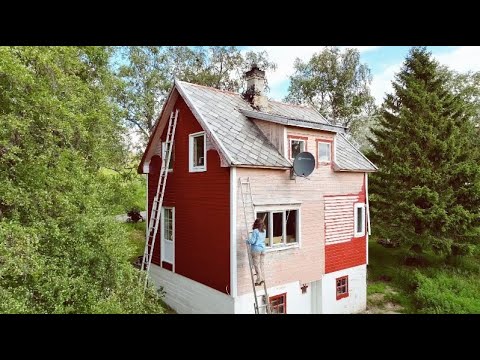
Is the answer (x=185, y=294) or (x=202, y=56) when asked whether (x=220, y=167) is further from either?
(x=202, y=56)

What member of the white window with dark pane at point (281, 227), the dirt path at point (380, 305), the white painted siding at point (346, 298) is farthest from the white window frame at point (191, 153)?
the dirt path at point (380, 305)

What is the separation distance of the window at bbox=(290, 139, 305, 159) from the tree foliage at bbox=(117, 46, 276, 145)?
9.03 m

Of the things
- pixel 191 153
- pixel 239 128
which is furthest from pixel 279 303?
pixel 239 128

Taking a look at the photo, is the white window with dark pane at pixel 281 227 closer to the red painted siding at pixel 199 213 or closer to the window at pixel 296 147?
the red painted siding at pixel 199 213

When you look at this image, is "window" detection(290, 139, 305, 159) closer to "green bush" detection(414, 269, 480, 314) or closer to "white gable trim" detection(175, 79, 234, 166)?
"white gable trim" detection(175, 79, 234, 166)

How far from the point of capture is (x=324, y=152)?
10891 millimetres

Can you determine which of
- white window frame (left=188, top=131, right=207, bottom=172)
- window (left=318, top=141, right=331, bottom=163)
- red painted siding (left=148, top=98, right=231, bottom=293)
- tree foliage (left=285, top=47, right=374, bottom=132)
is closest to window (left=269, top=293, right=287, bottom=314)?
red painted siding (left=148, top=98, right=231, bottom=293)

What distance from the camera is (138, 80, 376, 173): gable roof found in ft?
29.5

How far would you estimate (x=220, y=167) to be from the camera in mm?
9047

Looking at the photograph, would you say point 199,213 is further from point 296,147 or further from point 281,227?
point 296,147

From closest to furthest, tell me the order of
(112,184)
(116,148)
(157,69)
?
(112,184) < (116,148) < (157,69)

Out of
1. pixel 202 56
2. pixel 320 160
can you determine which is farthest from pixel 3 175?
pixel 202 56
